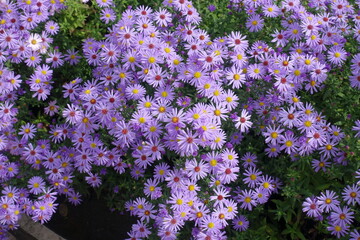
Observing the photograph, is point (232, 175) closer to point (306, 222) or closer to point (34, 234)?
point (306, 222)

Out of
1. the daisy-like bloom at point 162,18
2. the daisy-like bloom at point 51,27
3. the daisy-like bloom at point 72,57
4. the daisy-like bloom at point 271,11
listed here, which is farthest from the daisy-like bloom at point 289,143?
the daisy-like bloom at point 51,27

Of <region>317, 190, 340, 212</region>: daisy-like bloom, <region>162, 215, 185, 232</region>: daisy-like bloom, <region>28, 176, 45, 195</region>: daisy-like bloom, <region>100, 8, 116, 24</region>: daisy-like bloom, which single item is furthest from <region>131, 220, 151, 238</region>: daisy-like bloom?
<region>100, 8, 116, 24</region>: daisy-like bloom

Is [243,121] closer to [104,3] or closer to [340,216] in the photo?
[340,216]

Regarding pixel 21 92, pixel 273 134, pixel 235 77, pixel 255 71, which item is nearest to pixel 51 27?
pixel 21 92

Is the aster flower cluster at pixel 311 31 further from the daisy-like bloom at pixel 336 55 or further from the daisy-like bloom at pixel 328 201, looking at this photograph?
the daisy-like bloom at pixel 328 201

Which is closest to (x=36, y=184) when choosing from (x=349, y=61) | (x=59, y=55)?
(x=59, y=55)
